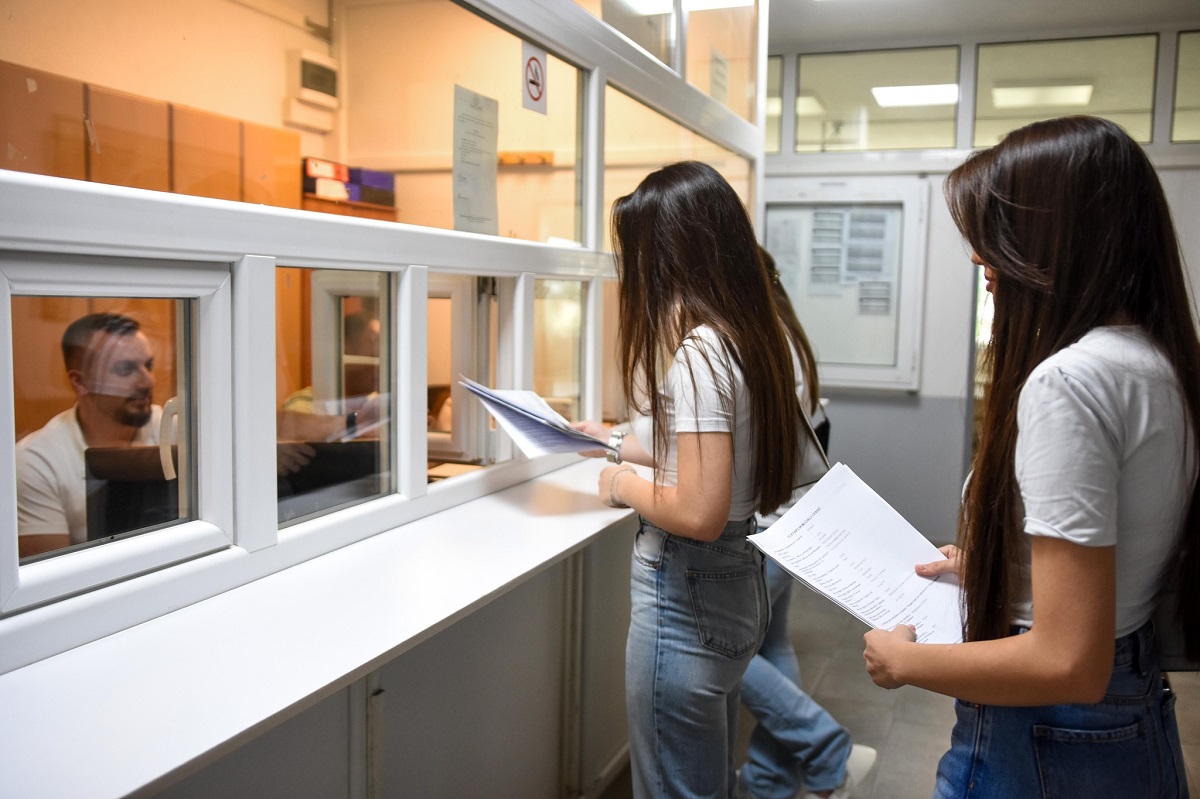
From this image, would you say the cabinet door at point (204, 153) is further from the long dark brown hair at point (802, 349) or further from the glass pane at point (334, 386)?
the long dark brown hair at point (802, 349)

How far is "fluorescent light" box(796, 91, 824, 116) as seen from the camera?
15.8ft

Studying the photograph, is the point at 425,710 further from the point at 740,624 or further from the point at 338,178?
the point at 338,178

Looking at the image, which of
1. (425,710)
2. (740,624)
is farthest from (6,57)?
(740,624)

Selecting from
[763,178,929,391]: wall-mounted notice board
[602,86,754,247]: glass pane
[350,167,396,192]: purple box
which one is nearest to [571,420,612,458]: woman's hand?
[350,167,396,192]: purple box

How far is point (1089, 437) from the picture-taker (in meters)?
0.76

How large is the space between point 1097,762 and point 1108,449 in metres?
0.34

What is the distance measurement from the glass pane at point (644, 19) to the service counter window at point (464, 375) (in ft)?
2.36

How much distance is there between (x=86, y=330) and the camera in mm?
1162

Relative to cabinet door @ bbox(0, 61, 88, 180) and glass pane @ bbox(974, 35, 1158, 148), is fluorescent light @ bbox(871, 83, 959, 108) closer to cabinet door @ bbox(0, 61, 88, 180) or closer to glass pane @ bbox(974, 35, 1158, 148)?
glass pane @ bbox(974, 35, 1158, 148)

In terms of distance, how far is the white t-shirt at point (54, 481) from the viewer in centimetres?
102

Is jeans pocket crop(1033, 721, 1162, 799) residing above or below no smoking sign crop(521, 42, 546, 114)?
below

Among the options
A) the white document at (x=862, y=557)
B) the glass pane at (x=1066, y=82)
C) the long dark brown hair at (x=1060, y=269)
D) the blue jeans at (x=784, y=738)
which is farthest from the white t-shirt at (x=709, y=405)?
the glass pane at (x=1066, y=82)

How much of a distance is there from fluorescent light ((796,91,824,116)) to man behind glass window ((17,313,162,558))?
4.25 metres

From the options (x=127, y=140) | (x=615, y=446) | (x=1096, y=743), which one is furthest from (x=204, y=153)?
(x=1096, y=743)
